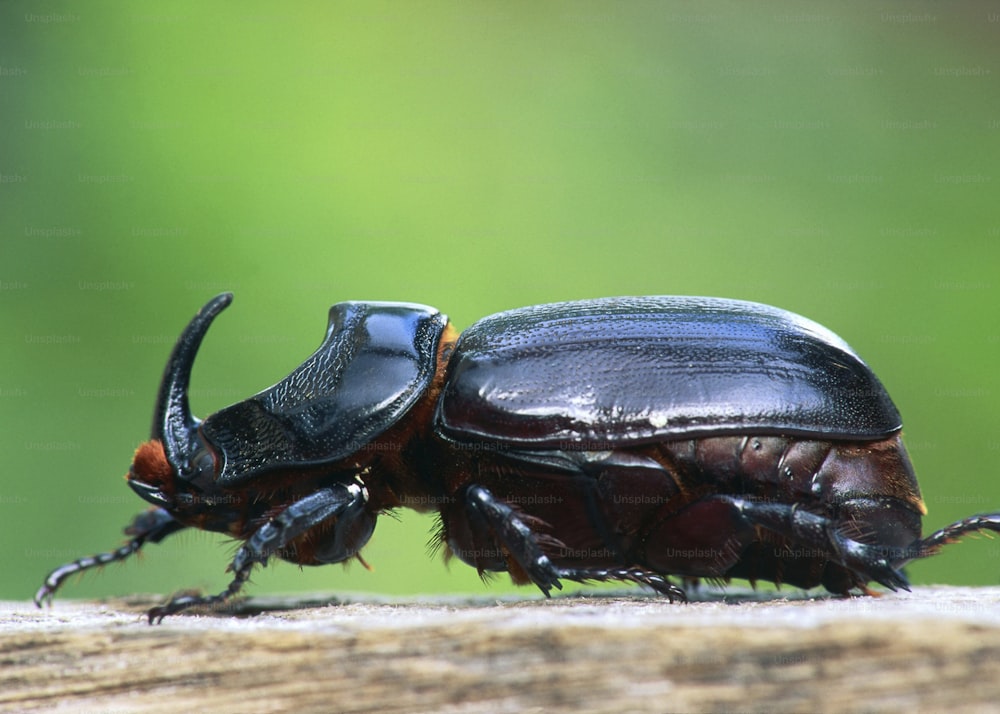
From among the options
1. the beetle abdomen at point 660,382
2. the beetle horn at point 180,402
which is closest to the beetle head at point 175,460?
the beetle horn at point 180,402

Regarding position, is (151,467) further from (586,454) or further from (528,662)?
(528,662)

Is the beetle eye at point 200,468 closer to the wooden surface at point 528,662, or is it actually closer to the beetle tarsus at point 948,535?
the wooden surface at point 528,662

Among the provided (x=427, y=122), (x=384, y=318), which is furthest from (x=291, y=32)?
(x=384, y=318)

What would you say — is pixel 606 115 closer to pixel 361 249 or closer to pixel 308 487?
pixel 361 249

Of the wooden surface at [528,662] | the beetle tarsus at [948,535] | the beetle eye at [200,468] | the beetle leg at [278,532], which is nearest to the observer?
the wooden surface at [528,662]

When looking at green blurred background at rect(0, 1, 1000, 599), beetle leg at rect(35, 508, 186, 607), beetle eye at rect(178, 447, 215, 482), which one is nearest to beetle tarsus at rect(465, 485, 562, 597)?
beetle eye at rect(178, 447, 215, 482)

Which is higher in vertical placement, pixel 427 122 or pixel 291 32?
pixel 291 32

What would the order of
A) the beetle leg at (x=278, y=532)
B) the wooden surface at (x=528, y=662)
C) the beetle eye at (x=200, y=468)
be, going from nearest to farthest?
the wooden surface at (x=528, y=662) → the beetle leg at (x=278, y=532) → the beetle eye at (x=200, y=468)
